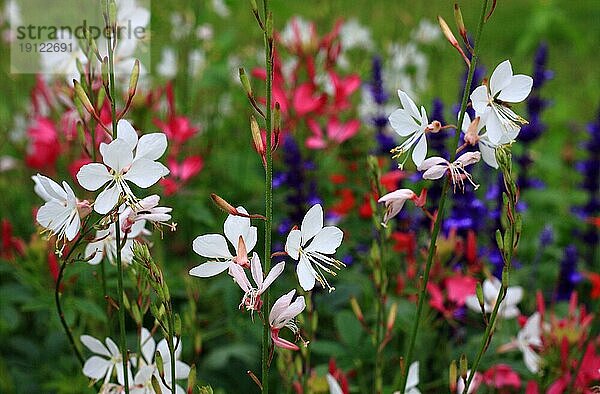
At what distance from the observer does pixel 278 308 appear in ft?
2.89

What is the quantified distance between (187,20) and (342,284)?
1041 mm

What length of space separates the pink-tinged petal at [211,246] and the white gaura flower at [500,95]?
0.32m

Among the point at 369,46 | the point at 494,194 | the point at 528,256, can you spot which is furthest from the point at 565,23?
the point at 494,194

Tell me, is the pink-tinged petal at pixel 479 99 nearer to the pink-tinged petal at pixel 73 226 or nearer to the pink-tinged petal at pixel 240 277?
the pink-tinged petal at pixel 240 277

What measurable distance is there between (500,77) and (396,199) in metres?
0.18

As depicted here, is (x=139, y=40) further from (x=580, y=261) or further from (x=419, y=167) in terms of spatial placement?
(x=580, y=261)

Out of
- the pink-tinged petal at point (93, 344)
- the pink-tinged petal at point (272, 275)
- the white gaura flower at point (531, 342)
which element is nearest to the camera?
the pink-tinged petal at point (272, 275)

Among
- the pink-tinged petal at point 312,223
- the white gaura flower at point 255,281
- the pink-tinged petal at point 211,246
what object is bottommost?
the white gaura flower at point 255,281

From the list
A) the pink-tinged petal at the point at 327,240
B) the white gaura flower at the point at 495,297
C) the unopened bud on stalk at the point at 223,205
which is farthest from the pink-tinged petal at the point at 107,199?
the white gaura flower at the point at 495,297

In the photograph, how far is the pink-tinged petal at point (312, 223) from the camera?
2.87ft

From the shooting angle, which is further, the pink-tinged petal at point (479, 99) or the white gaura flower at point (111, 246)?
the white gaura flower at point (111, 246)

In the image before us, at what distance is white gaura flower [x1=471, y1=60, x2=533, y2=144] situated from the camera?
91 cm

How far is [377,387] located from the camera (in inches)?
47.1

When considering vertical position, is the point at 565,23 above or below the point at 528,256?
above
